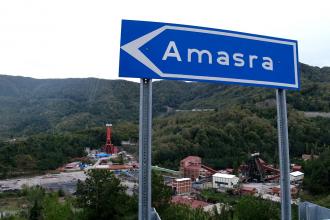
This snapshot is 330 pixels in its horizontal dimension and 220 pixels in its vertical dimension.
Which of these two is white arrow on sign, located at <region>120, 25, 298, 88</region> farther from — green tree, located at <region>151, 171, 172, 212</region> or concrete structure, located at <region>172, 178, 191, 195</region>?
concrete structure, located at <region>172, 178, 191, 195</region>

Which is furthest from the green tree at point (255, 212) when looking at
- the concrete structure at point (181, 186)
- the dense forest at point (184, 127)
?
the concrete structure at point (181, 186)

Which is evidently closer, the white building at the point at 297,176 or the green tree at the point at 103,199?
the green tree at the point at 103,199

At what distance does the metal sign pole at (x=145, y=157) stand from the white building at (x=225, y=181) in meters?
26.8

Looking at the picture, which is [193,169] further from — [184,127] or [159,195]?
[159,195]

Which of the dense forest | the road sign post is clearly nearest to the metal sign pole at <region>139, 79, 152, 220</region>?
the road sign post

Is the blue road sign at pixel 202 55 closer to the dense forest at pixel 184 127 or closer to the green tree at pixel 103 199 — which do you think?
the green tree at pixel 103 199

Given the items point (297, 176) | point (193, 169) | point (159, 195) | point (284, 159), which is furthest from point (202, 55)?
point (193, 169)

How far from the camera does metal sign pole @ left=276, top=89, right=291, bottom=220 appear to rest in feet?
5.96

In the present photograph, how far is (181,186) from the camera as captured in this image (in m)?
26.4

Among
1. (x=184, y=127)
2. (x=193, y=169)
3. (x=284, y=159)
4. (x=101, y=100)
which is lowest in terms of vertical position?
(x=193, y=169)

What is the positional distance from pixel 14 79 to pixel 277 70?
12417 cm

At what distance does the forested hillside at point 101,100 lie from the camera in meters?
60.8

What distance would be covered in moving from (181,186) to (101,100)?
217 ft

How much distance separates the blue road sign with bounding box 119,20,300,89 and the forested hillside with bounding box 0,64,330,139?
186ft
